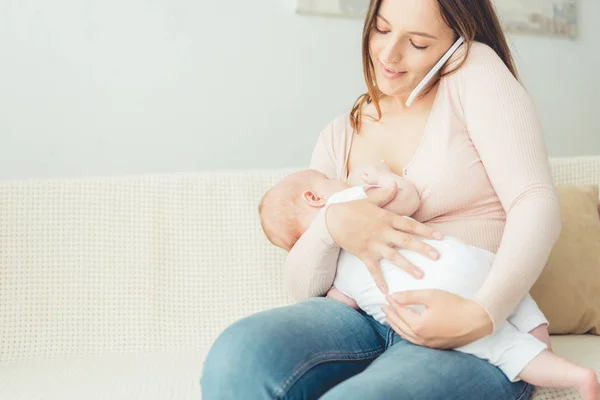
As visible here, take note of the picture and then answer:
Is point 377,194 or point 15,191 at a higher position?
point 377,194

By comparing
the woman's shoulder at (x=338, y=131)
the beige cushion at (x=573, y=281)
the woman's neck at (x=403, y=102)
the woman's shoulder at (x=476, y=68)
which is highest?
the woman's shoulder at (x=476, y=68)

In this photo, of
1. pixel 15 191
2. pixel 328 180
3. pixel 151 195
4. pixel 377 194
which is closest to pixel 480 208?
pixel 377 194

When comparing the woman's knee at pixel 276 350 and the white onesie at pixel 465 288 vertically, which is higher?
the white onesie at pixel 465 288

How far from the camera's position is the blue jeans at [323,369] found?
3.03ft

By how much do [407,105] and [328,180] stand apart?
0.75 feet

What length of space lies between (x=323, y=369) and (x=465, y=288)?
0.88 feet

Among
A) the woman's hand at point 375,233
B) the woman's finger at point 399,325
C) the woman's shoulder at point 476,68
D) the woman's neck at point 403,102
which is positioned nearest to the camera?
the woman's finger at point 399,325

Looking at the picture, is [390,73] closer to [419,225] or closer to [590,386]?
[419,225]

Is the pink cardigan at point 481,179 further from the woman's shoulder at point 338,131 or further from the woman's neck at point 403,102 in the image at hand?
the woman's shoulder at point 338,131

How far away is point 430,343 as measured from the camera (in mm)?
1022

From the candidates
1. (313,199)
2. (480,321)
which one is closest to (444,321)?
(480,321)

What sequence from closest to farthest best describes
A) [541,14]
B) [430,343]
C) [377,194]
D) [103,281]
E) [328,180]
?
[430,343] → [377,194] → [328,180] → [103,281] → [541,14]

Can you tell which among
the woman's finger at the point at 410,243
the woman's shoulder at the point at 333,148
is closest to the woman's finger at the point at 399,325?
the woman's finger at the point at 410,243

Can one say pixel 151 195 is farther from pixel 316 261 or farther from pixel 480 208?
pixel 480 208
